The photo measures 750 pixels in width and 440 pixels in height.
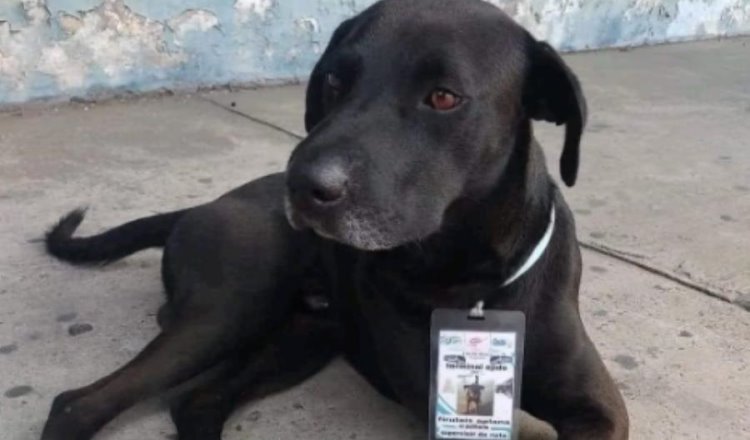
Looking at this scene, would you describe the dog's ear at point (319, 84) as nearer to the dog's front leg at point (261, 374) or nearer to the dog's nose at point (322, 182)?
the dog's nose at point (322, 182)

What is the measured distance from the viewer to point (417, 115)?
206cm

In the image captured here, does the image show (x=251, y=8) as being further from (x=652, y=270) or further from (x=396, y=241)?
(x=396, y=241)

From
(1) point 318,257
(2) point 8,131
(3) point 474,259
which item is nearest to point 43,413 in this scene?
(1) point 318,257

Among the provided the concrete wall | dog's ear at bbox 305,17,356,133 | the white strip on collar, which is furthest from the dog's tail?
the concrete wall

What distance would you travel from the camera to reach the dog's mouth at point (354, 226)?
1963 millimetres

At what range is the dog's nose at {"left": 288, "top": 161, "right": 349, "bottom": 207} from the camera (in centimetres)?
191

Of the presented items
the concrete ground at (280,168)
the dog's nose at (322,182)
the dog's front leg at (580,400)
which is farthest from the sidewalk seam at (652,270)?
the dog's nose at (322,182)

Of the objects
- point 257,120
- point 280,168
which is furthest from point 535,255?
point 257,120

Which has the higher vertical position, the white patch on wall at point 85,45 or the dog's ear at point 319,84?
the dog's ear at point 319,84

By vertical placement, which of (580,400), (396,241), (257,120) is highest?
(396,241)

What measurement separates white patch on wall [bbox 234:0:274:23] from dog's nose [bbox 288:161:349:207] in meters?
4.08

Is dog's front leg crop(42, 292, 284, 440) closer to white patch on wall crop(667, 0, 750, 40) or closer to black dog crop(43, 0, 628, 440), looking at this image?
black dog crop(43, 0, 628, 440)

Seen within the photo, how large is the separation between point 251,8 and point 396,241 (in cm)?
407

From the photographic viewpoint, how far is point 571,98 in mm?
2256
